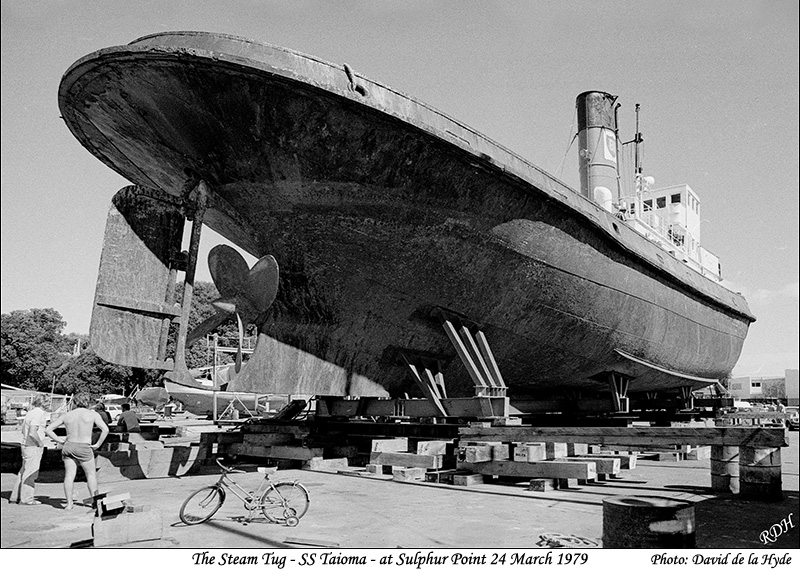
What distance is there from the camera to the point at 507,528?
4.47m

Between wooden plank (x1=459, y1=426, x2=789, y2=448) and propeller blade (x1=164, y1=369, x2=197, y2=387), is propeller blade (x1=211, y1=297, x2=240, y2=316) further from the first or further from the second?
wooden plank (x1=459, y1=426, x2=789, y2=448)

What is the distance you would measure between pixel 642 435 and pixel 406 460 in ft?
7.91

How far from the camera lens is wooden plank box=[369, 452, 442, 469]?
269 inches

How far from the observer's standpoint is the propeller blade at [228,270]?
686cm

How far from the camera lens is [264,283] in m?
6.72

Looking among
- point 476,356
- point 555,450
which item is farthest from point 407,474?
point 555,450

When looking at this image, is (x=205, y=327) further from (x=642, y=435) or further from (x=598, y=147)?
(x=598, y=147)

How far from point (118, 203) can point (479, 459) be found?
435 centimetres

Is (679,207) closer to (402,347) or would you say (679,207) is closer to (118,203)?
(402,347)

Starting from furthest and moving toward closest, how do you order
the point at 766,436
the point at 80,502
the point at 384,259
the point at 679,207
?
1. the point at 679,207
2. the point at 384,259
3. the point at 766,436
4. the point at 80,502

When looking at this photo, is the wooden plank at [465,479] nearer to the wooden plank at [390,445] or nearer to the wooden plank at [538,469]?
the wooden plank at [538,469]

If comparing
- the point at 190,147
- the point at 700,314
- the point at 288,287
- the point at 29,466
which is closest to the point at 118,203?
the point at 190,147

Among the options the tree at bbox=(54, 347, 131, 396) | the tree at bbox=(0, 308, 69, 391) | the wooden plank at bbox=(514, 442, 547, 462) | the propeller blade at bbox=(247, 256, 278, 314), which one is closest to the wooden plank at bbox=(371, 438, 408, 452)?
the wooden plank at bbox=(514, 442, 547, 462)

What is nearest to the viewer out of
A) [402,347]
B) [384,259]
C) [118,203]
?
[118,203]
